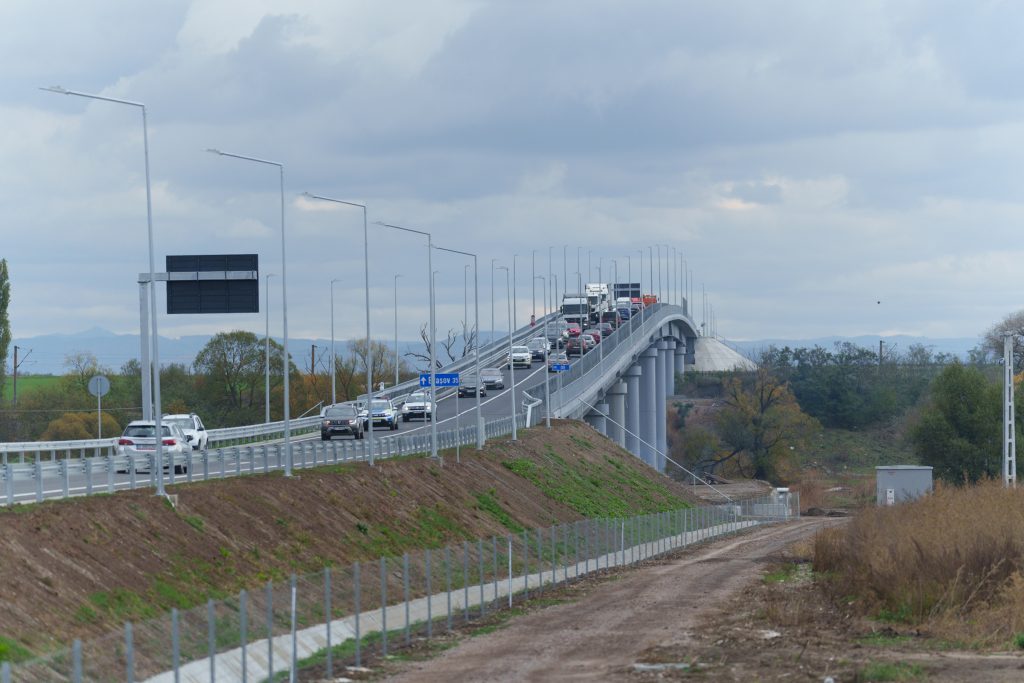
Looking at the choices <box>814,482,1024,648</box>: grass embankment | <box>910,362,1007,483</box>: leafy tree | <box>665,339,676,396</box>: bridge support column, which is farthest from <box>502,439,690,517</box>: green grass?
<box>665,339,676,396</box>: bridge support column

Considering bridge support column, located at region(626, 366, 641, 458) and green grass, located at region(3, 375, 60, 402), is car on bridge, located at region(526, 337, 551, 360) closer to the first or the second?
bridge support column, located at region(626, 366, 641, 458)

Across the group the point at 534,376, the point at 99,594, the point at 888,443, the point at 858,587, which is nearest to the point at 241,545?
the point at 99,594

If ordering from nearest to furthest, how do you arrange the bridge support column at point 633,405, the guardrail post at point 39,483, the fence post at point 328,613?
the fence post at point 328,613, the guardrail post at point 39,483, the bridge support column at point 633,405

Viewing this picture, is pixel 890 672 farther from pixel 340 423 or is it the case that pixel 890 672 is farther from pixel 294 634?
pixel 340 423

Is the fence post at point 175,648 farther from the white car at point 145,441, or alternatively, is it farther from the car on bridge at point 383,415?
the car on bridge at point 383,415

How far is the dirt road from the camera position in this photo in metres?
26.4

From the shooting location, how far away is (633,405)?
13562 cm

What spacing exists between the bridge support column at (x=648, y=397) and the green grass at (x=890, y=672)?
114m

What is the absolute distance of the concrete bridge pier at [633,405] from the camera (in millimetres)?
131250

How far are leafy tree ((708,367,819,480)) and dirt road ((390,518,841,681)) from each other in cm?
9495

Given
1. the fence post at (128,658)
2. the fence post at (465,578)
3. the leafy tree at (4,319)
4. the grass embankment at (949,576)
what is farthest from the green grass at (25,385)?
the fence post at (128,658)

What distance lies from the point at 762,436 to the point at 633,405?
1917 cm

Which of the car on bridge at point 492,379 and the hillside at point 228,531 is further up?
the car on bridge at point 492,379

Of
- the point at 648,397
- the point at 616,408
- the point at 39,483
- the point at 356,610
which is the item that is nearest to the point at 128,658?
the point at 356,610
